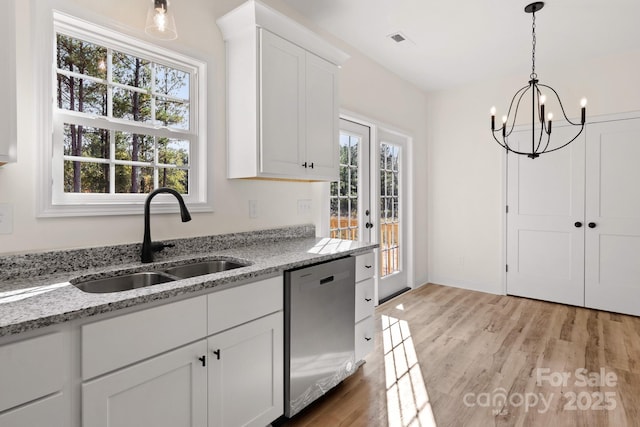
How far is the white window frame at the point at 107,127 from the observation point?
1570 mm

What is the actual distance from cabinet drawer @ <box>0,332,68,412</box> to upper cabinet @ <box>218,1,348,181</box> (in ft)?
4.30

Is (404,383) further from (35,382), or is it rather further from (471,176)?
(471,176)

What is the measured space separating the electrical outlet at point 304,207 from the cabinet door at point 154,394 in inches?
61.4

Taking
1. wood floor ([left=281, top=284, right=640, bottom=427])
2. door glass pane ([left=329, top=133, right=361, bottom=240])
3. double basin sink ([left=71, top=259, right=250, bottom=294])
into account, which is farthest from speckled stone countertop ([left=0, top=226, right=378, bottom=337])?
wood floor ([left=281, top=284, right=640, bottom=427])

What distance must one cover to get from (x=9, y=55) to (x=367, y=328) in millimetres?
2265

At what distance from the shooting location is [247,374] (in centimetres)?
159

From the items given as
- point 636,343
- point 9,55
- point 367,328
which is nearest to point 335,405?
point 367,328

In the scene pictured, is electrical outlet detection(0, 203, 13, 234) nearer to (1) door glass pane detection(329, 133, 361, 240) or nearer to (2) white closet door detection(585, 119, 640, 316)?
(1) door glass pane detection(329, 133, 361, 240)

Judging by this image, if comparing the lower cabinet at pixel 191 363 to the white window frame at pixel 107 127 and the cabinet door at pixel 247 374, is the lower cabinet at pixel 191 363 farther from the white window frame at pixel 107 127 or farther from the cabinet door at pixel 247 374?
the white window frame at pixel 107 127

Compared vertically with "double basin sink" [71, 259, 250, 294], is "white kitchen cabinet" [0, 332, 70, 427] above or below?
below

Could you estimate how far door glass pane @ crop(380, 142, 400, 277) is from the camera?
3.98 m

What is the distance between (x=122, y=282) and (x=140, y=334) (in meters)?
0.50

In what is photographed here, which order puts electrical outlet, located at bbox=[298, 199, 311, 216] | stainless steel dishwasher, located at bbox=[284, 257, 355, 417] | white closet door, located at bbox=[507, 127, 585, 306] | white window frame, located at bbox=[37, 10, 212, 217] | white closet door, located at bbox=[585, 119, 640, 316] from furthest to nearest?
1. white closet door, located at bbox=[507, 127, 585, 306]
2. white closet door, located at bbox=[585, 119, 640, 316]
3. electrical outlet, located at bbox=[298, 199, 311, 216]
4. stainless steel dishwasher, located at bbox=[284, 257, 355, 417]
5. white window frame, located at bbox=[37, 10, 212, 217]

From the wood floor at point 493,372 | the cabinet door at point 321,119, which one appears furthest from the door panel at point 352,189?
the wood floor at point 493,372
